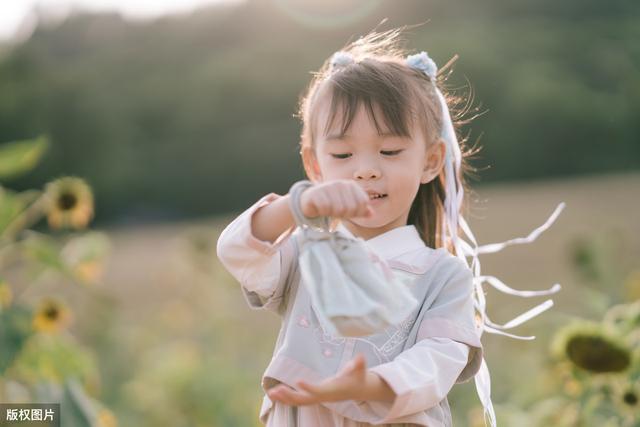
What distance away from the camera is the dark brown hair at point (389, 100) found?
48.4 inches

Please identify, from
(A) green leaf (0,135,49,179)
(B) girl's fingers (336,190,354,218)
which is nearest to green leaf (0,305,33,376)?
(A) green leaf (0,135,49,179)

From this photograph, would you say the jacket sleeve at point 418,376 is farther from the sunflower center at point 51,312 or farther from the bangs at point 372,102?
the sunflower center at point 51,312

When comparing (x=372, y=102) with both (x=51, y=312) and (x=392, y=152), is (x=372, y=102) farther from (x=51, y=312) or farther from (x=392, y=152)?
(x=51, y=312)

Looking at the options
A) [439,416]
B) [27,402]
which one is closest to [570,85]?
[27,402]

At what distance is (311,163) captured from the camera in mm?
1333

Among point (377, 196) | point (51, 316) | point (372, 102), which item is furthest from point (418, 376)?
point (51, 316)

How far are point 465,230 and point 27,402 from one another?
1248 mm

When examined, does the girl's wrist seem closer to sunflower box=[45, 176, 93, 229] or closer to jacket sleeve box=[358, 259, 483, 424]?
jacket sleeve box=[358, 259, 483, 424]

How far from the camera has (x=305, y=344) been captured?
1.20 meters

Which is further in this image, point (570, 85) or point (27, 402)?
point (570, 85)

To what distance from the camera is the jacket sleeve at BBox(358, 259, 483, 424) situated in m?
1.05

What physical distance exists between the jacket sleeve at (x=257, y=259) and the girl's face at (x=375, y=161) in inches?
4.3

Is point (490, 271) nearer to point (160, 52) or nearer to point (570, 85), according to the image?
point (570, 85)

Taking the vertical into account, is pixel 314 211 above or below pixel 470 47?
above
